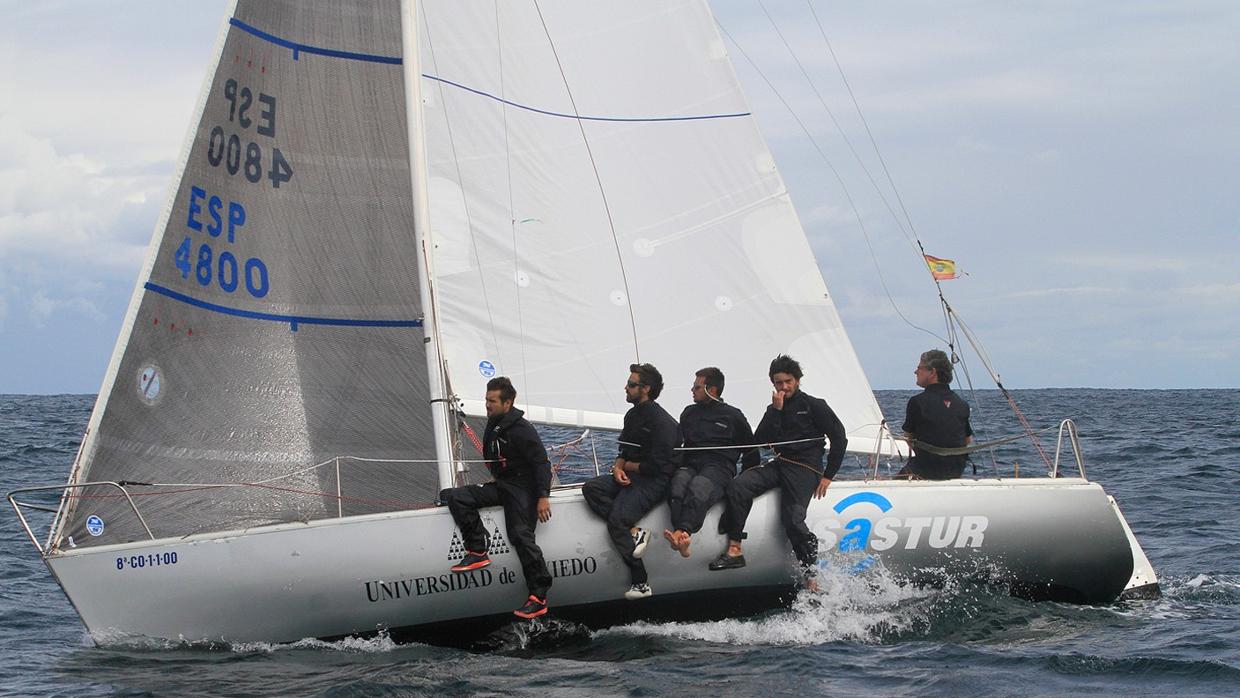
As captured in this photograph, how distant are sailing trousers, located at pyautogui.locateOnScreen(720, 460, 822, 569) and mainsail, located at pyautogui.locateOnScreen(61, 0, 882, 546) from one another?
130cm

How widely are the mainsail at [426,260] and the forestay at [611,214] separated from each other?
2 centimetres

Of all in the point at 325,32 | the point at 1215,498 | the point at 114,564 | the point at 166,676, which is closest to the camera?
the point at 166,676

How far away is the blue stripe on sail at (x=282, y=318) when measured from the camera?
858cm

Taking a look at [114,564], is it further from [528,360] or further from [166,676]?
[528,360]

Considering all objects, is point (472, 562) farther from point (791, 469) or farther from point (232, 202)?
point (232, 202)

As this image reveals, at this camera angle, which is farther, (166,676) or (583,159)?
(583,159)

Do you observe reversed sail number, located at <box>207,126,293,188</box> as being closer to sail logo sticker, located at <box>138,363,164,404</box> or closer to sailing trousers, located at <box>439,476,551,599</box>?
sail logo sticker, located at <box>138,363,164,404</box>

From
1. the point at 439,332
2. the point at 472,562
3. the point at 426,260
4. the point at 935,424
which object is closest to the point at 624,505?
the point at 472,562

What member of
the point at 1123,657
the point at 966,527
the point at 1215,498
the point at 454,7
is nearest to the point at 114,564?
the point at 454,7

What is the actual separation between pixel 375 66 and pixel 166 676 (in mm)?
4291

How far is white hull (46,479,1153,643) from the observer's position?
311 inches

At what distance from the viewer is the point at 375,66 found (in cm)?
926

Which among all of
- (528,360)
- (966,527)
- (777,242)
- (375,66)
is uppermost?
(375,66)

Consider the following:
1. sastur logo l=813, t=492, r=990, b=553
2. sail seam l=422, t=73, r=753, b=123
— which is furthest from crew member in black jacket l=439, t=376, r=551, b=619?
sail seam l=422, t=73, r=753, b=123
